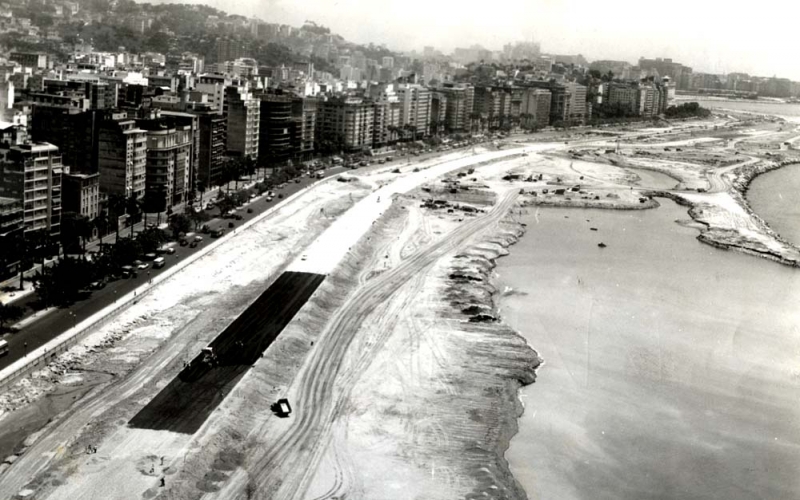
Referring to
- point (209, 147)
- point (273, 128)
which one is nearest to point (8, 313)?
point (209, 147)

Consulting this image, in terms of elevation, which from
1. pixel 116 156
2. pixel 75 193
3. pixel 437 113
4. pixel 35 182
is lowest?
pixel 75 193

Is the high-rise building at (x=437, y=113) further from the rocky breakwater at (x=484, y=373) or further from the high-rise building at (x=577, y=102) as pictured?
the rocky breakwater at (x=484, y=373)

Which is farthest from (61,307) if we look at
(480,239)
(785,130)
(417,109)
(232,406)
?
(785,130)

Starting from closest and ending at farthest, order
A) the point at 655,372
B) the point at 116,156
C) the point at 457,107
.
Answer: the point at 655,372, the point at 116,156, the point at 457,107

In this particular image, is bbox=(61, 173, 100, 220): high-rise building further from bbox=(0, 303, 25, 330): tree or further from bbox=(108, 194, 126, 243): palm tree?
bbox=(0, 303, 25, 330): tree

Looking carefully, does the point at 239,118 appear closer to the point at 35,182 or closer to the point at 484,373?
the point at 35,182

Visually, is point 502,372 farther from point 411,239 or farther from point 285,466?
point 411,239
